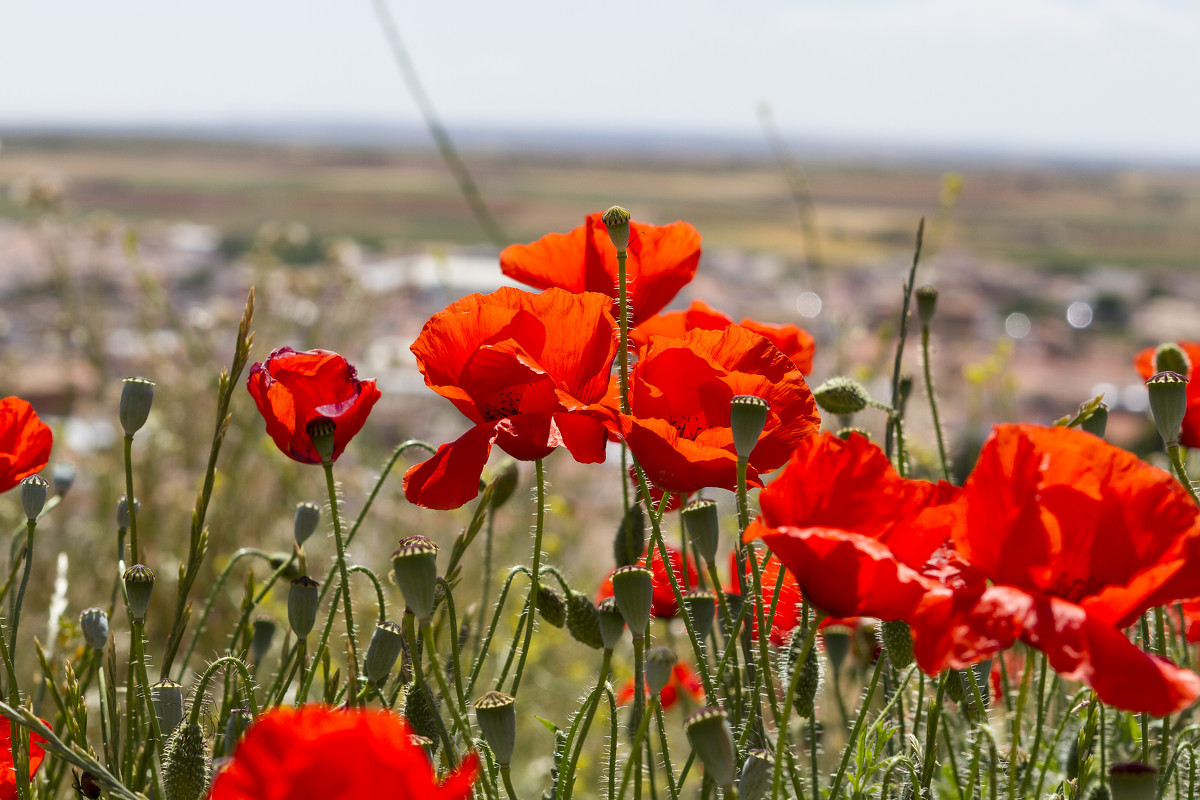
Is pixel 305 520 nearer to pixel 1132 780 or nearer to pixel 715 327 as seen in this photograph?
pixel 715 327

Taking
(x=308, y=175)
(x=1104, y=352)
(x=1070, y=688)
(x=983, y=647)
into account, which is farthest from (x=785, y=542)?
(x=308, y=175)

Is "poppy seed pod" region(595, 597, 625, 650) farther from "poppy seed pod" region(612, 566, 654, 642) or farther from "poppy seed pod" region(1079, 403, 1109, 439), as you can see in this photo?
"poppy seed pod" region(1079, 403, 1109, 439)

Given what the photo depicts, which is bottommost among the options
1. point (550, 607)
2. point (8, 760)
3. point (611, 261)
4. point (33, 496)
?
point (8, 760)

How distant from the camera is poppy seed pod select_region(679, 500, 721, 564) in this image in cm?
97

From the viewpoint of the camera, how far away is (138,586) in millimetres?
939

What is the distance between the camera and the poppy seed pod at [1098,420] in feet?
3.96

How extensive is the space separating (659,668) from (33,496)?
0.59 m

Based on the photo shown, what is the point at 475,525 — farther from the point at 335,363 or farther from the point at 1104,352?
the point at 1104,352

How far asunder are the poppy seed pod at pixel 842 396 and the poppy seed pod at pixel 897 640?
259mm

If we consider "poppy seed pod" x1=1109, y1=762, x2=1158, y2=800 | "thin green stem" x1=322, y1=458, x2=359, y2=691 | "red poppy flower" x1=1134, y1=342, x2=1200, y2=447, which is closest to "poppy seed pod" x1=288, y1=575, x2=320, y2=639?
"thin green stem" x1=322, y1=458, x2=359, y2=691

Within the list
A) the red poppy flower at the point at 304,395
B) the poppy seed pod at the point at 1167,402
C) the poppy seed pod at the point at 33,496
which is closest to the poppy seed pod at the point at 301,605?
the red poppy flower at the point at 304,395

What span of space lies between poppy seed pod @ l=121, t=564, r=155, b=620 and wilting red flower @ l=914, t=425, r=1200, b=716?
1.93 ft

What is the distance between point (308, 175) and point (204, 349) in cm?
6337

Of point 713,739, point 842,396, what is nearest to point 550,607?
point 842,396
